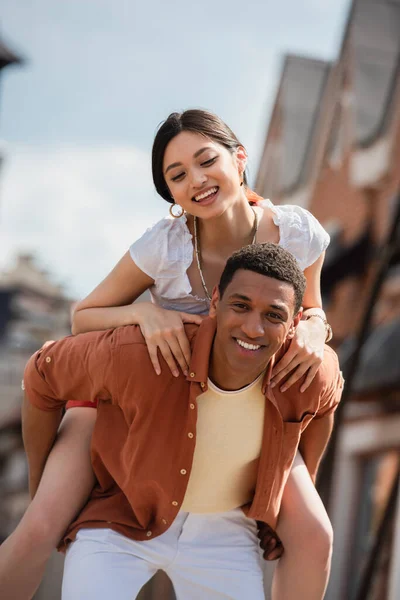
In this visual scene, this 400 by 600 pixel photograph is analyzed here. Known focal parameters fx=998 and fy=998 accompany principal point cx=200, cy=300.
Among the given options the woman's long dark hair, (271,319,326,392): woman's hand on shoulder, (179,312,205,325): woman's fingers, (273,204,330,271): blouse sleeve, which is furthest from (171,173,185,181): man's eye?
(271,319,326,392): woman's hand on shoulder

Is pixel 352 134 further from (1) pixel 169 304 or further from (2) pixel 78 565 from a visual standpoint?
(2) pixel 78 565

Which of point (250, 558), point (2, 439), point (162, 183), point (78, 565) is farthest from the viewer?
point (2, 439)

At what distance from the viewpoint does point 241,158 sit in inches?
144

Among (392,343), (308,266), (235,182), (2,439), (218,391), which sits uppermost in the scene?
(235,182)

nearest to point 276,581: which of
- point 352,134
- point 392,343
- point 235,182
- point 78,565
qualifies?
point 78,565

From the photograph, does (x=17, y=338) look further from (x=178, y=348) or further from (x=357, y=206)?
(x=178, y=348)

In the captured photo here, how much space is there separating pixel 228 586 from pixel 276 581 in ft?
0.53

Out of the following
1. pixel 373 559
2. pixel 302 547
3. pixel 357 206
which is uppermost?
pixel 357 206

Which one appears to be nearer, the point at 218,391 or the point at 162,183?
the point at 218,391

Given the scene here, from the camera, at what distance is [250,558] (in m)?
3.37

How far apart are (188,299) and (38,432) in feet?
2.25

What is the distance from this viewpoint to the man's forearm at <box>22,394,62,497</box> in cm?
335

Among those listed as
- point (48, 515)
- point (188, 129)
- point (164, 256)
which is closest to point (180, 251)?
point (164, 256)

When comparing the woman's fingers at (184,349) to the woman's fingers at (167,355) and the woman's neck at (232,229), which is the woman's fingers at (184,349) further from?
the woman's neck at (232,229)
